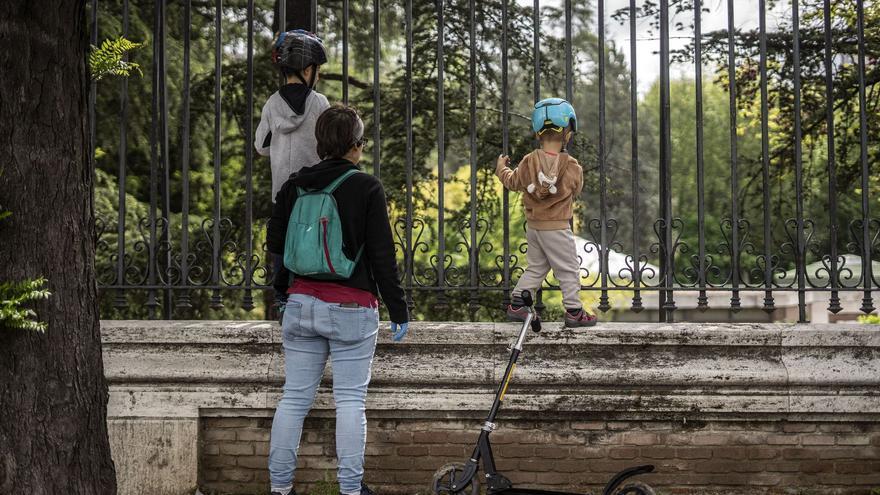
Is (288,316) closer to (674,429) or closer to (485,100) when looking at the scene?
(674,429)

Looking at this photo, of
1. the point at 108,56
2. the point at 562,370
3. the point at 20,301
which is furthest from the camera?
the point at 562,370

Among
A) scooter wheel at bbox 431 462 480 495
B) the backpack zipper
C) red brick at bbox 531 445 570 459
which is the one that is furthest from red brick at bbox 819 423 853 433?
the backpack zipper

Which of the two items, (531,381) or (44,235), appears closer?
(44,235)

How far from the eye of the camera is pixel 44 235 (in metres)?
3.86

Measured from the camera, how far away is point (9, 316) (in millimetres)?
3660

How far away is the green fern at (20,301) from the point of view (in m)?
3.65

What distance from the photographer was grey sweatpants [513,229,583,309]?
4.95 m

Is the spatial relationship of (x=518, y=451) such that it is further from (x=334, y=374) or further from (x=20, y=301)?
(x=20, y=301)

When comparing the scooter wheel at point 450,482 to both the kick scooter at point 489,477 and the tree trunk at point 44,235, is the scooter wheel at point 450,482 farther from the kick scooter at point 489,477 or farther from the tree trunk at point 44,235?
the tree trunk at point 44,235

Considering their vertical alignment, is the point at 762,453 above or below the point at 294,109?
below

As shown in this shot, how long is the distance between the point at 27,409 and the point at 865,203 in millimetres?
4455

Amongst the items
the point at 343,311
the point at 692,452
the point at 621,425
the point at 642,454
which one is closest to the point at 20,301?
the point at 343,311

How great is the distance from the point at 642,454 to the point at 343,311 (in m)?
1.97

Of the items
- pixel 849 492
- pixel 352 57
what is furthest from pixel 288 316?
pixel 352 57
